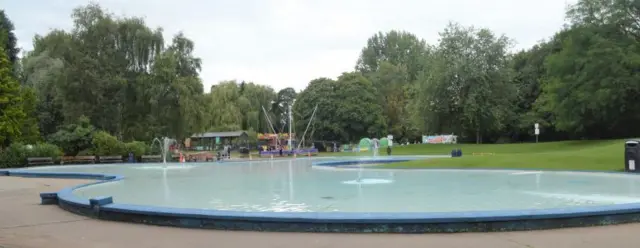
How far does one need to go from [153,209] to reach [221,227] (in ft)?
4.78

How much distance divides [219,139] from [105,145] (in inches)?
1411

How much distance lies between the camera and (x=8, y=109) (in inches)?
1442

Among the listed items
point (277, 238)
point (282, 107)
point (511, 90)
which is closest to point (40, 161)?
point (277, 238)

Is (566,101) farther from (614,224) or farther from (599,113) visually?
(614,224)

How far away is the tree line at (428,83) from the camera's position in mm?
42312

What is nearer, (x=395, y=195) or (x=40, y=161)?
(x=395, y=195)

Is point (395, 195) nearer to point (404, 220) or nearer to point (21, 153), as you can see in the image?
point (404, 220)

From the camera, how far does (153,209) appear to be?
28.3 ft

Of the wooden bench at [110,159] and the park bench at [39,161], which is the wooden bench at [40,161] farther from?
the wooden bench at [110,159]

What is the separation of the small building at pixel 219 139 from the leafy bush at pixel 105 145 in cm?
2456

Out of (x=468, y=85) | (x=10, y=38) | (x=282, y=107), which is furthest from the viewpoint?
(x=282, y=107)

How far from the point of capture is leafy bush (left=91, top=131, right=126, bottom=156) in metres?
39.1

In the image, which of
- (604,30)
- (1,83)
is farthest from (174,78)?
(604,30)

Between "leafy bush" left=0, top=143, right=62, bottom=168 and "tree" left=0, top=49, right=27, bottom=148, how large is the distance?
8.03 feet
